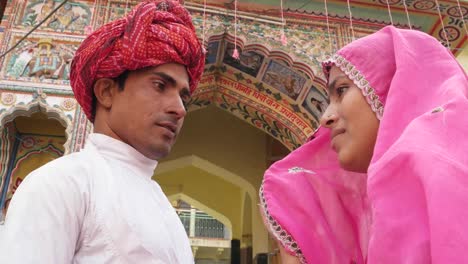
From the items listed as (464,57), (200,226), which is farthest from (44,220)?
(200,226)

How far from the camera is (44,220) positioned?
0.67m

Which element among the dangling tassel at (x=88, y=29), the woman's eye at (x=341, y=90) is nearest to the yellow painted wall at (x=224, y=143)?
the dangling tassel at (x=88, y=29)

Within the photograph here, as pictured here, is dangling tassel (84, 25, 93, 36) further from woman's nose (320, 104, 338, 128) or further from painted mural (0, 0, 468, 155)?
woman's nose (320, 104, 338, 128)

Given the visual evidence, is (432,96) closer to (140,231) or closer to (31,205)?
(140,231)

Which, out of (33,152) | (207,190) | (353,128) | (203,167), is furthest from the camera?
(207,190)

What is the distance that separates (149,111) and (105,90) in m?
0.14

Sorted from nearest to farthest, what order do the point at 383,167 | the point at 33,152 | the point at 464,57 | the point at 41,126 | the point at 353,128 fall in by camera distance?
the point at 383,167 → the point at 353,128 → the point at 33,152 → the point at 41,126 → the point at 464,57

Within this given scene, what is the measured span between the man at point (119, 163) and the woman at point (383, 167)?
297mm

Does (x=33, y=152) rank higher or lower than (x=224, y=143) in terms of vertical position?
lower

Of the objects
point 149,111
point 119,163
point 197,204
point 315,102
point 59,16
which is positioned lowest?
point 119,163

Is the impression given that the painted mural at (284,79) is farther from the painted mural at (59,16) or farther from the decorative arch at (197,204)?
the decorative arch at (197,204)

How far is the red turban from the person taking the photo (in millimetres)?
966

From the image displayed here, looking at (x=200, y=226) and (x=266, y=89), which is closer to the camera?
(x=266, y=89)

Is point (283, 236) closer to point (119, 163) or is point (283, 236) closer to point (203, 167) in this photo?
point (119, 163)
